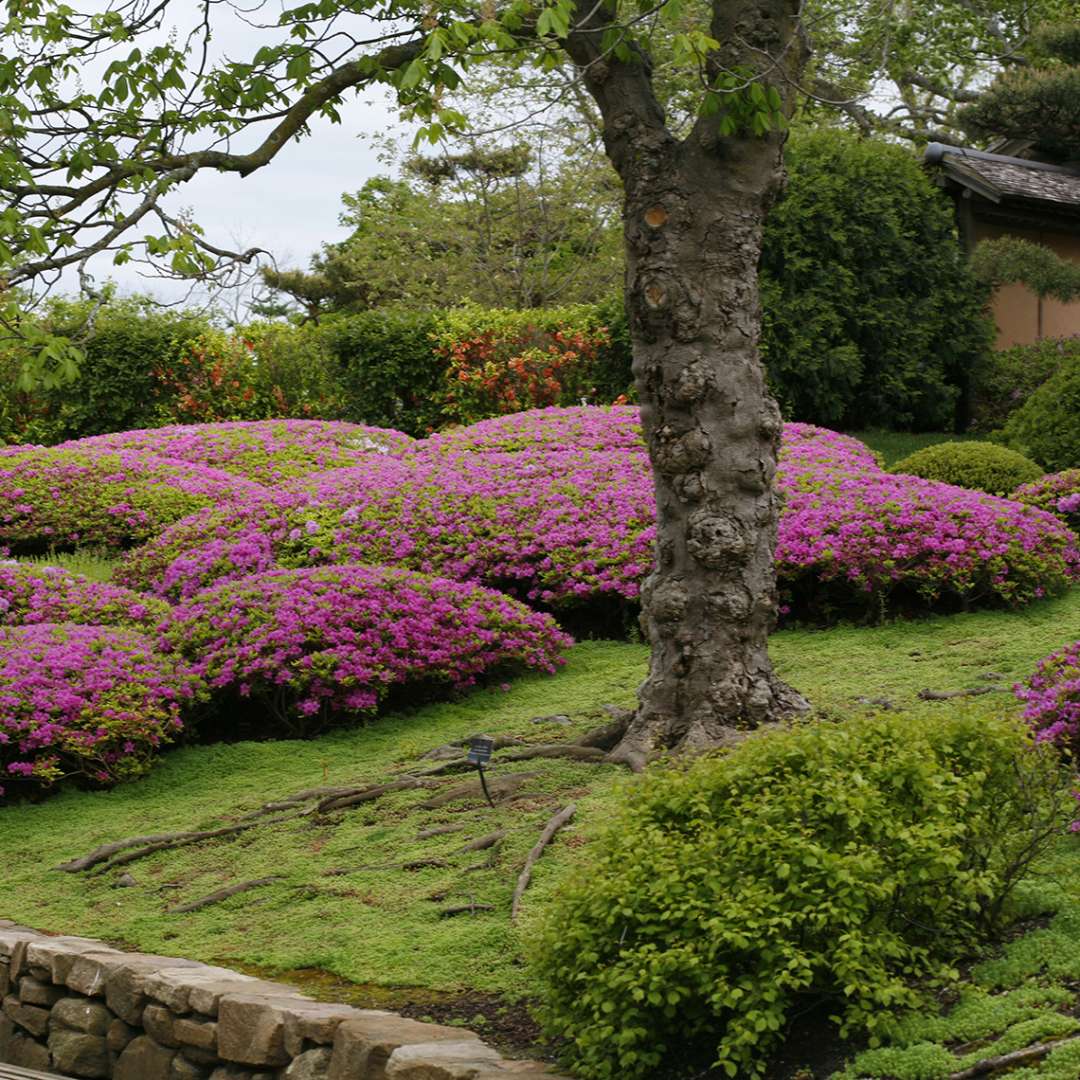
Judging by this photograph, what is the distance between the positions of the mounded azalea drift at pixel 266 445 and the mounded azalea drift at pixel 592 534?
6.52 ft

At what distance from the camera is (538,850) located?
18.8ft

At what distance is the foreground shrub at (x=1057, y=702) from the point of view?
212 inches

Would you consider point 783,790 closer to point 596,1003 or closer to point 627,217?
point 596,1003

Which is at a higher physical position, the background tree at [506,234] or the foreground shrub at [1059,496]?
the background tree at [506,234]

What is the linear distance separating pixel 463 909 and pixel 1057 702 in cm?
229

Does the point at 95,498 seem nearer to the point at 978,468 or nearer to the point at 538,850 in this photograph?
the point at 978,468

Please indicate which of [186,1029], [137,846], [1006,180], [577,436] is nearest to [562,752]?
Answer: [137,846]

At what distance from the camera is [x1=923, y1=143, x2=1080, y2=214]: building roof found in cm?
1906

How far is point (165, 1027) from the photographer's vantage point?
5.07 m

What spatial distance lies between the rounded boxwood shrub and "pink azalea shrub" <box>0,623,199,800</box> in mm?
6779

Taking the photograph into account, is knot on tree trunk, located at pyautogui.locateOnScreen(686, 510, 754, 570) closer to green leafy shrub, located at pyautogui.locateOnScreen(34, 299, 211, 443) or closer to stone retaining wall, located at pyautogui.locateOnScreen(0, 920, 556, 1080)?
stone retaining wall, located at pyautogui.locateOnScreen(0, 920, 556, 1080)

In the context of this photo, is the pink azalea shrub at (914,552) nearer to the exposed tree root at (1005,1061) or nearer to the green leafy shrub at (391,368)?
the exposed tree root at (1005,1061)

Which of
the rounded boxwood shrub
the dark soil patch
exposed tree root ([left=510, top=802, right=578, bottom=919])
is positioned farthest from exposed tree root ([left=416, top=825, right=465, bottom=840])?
the rounded boxwood shrub

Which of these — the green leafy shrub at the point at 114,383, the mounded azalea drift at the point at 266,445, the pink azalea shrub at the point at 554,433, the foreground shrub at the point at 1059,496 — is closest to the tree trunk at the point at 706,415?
the foreground shrub at the point at 1059,496
